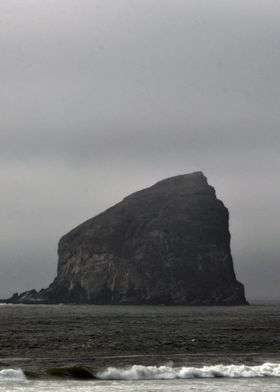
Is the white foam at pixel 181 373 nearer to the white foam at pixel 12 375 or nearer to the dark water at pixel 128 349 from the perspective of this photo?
the white foam at pixel 12 375

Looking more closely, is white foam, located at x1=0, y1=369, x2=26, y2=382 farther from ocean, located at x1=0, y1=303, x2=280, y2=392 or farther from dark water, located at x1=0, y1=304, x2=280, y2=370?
dark water, located at x1=0, y1=304, x2=280, y2=370

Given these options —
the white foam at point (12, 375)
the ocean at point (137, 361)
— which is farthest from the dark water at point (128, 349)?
the white foam at point (12, 375)

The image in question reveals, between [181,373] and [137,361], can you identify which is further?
[137,361]

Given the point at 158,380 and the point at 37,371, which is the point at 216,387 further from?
the point at 37,371

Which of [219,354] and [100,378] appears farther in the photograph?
[219,354]

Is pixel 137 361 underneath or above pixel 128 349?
underneath

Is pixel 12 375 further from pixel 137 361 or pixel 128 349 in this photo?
pixel 128 349

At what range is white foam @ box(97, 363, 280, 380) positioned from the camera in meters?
51.1

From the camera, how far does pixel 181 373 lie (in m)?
51.5

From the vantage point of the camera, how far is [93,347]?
78250 millimetres

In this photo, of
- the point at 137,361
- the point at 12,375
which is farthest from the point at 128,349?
the point at 12,375

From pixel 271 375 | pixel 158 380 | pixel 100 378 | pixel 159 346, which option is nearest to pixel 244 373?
pixel 271 375

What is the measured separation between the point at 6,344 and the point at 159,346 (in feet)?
54.4

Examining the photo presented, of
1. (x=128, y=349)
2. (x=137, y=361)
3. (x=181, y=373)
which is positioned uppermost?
(x=128, y=349)
